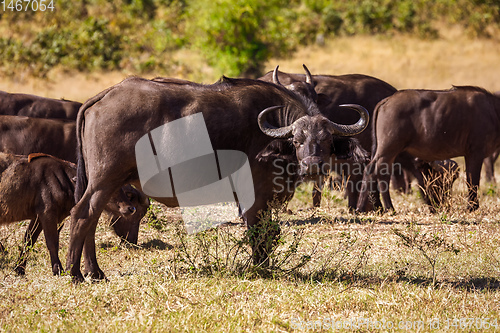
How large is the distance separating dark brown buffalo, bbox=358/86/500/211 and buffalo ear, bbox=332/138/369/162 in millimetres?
3315

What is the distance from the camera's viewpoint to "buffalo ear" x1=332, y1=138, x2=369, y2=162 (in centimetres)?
668

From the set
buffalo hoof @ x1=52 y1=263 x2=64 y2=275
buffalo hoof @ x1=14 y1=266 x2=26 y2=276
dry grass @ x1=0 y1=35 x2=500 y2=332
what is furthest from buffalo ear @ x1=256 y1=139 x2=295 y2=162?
buffalo hoof @ x1=14 y1=266 x2=26 y2=276

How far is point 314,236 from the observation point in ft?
28.3

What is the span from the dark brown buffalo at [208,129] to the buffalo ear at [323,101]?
2.83 metres

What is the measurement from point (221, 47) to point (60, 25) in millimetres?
9768

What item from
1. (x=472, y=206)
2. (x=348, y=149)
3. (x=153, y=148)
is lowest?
(x=472, y=206)

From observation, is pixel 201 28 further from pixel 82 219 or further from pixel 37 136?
pixel 82 219

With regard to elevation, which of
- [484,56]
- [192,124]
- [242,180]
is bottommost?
[484,56]

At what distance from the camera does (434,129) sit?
32.6ft

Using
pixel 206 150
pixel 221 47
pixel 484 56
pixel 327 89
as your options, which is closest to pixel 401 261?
pixel 206 150

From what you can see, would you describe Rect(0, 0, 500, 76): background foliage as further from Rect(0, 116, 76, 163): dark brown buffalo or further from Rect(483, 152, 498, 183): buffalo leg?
Rect(0, 116, 76, 163): dark brown buffalo

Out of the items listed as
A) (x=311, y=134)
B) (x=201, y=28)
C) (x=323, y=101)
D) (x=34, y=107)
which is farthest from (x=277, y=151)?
(x=201, y=28)

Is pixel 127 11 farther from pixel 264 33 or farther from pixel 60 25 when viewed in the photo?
pixel 264 33

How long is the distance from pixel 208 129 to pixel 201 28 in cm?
2321
